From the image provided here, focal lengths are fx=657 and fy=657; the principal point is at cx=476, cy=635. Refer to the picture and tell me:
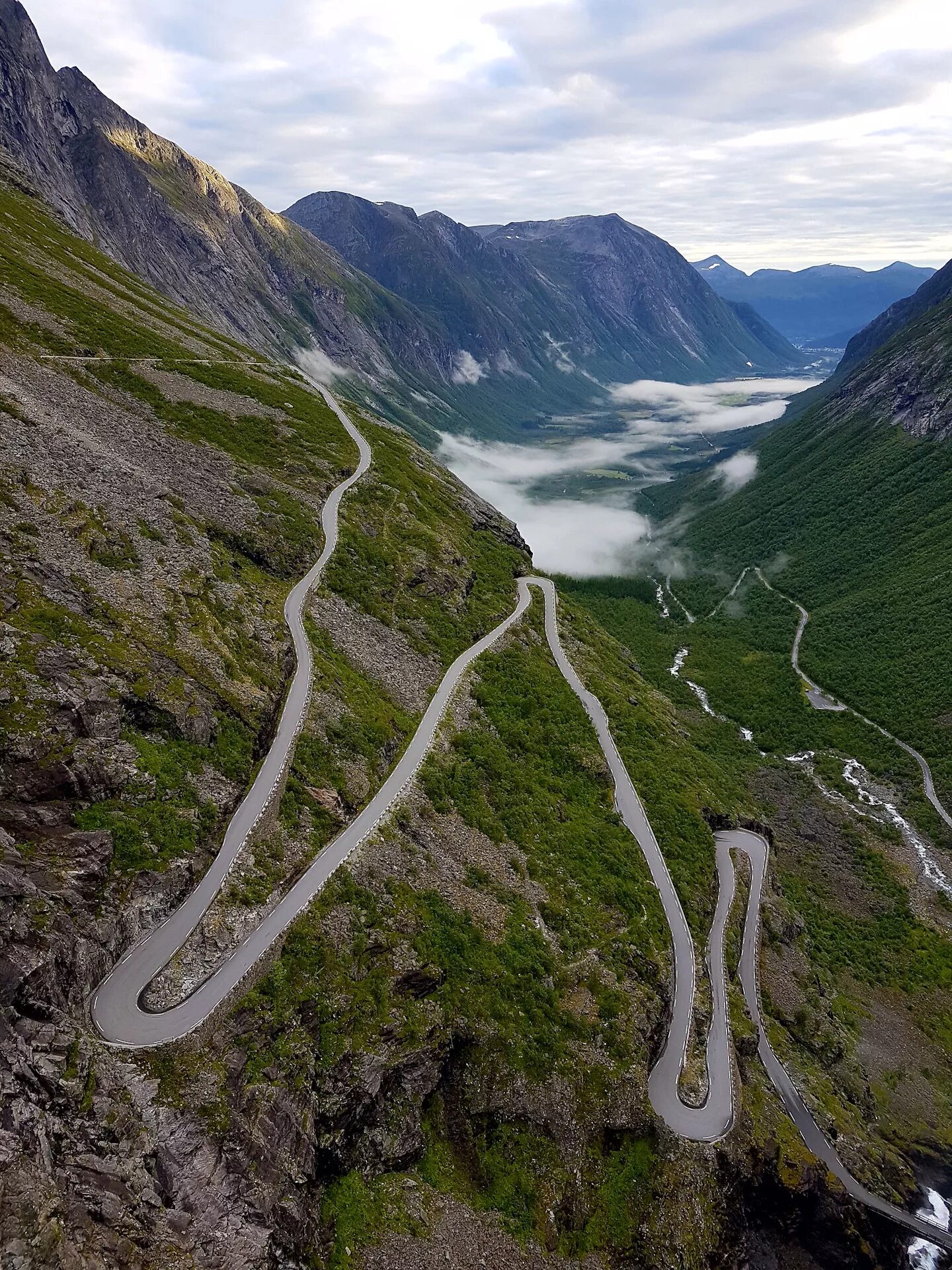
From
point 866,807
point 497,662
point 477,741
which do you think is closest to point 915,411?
point 866,807

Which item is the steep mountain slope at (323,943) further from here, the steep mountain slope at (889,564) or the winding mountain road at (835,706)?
the steep mountain slope at (889,564)

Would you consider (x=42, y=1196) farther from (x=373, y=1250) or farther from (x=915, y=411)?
(x=915, y=411)

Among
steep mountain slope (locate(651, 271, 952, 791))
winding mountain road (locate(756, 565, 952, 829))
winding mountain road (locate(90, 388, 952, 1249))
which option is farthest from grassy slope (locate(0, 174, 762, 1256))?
steep mountain slope (locate(651, 271, 952, 791))

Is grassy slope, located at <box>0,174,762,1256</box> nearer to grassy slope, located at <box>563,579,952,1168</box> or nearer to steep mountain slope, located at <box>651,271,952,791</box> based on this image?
grassy slope, located at <box>563,579,952,1168</box>

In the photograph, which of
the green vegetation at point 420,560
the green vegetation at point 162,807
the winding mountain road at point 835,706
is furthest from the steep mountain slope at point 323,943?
the winding mountain road at point 835,706

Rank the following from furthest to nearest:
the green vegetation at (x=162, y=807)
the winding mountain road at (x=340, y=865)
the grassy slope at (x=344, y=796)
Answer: the green vegetation at (x=162, y=807) → the grassy slope at (x=344, y=796) → the winding mountain road at (x=340, y=865)
